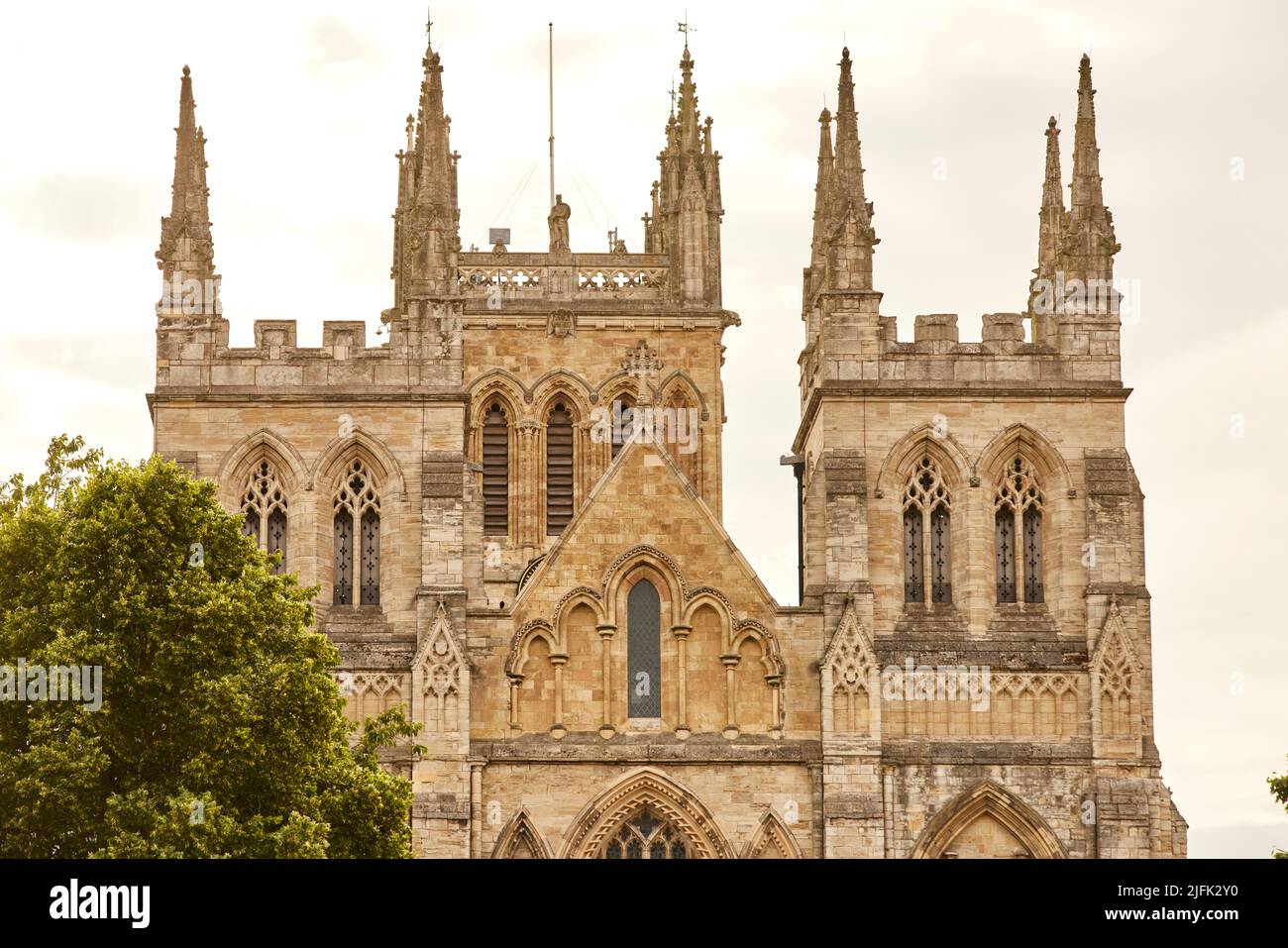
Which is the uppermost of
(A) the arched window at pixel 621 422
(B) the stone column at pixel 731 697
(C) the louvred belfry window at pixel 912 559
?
(A) the arched window at pixel 621 422

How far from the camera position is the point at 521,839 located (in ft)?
181

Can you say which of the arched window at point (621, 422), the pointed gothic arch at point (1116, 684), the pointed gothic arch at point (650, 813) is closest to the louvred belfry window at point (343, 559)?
the pointed gothic arch at point (650, 813)

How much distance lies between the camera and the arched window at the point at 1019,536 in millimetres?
57344

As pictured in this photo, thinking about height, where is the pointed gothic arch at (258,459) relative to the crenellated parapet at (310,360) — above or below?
below

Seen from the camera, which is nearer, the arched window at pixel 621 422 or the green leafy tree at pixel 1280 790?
the green leafy tree at pixel 1280 790

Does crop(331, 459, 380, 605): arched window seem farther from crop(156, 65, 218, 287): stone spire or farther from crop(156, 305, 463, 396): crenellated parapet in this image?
crop(156, 65, 218, 287): stone spire

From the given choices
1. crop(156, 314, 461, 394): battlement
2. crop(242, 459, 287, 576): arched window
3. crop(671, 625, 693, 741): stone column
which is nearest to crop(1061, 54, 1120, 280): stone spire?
crop(671, 625, 693, 741): stone column

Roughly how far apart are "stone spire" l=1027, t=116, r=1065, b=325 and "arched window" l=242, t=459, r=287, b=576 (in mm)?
15764

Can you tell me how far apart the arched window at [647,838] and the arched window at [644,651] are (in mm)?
2082

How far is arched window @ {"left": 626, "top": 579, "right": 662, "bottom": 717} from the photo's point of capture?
56281mm

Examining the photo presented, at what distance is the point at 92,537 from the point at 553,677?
583 inches

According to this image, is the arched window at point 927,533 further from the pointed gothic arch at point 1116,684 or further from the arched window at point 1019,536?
the pointed gothic arch at point 1116,684

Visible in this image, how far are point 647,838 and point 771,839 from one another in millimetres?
2383
